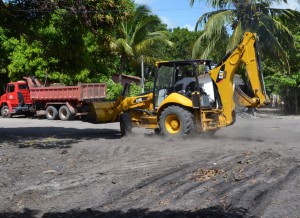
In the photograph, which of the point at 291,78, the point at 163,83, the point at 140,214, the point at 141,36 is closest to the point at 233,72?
the point at 163,83

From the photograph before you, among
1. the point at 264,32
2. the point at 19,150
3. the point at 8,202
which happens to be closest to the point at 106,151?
the point at 19,150

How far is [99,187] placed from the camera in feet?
24.3

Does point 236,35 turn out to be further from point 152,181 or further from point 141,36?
point 152,181

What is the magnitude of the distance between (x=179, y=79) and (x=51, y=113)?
14.8 meters

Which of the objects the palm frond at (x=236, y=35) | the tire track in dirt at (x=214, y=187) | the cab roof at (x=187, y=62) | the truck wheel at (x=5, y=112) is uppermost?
the palm frond at (x=236, y=35)

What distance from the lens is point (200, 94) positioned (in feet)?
45.1

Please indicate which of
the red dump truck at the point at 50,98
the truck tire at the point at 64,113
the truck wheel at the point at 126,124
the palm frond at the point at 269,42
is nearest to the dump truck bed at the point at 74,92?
the red dump truck at the point at 50,98

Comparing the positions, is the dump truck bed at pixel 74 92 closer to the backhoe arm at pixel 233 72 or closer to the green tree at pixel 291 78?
the green tree at pixel 291 78

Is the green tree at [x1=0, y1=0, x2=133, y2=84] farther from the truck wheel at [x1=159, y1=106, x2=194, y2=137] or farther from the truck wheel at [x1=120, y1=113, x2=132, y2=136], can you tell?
the truck wheel at [x1=159, y1=106, x2=194, y2=137]

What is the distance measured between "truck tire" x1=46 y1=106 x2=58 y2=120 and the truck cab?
1.97m

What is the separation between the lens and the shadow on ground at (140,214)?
5727 millimetres

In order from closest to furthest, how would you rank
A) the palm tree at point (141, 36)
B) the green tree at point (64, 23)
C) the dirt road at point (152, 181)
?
1. the dirt road at point (152, 181)
2. the green tree at point (64, 23)
3. the palm tree at point (141, 36)

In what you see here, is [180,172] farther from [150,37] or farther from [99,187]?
[150,37]

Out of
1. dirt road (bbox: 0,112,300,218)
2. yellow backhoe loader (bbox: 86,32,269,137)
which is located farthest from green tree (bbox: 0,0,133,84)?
dirt road (bbox: 0,112,300,218)
